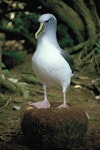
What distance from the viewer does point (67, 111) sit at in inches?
200

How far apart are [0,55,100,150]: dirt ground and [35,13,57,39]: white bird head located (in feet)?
4.38

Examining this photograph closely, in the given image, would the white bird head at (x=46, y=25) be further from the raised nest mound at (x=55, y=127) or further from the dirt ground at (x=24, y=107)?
the dirt ground at (x=24, y=107)

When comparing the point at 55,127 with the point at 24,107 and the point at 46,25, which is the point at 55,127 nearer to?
the point at 46,25

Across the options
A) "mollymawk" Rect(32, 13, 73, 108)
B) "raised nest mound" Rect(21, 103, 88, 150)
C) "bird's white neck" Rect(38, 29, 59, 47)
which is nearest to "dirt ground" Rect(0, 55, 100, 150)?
"raised nest mound" Rect(21, 103, 88, 150)

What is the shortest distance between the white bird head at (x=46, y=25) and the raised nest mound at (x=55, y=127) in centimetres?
87

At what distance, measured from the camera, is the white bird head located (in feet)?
16.5

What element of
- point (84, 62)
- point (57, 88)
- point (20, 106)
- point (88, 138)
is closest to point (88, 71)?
point (84, 62)

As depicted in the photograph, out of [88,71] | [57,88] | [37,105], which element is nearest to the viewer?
[37,105]

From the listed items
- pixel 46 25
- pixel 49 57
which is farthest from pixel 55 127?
pixel 46 25

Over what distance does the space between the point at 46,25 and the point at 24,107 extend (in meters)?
2.47

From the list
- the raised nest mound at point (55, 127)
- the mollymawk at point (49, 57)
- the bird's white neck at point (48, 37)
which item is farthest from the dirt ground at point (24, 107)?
the bird's white neck at point (48, 37)

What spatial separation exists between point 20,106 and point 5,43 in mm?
7005

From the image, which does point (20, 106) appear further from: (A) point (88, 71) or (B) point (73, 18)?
(B) point (73, 18)

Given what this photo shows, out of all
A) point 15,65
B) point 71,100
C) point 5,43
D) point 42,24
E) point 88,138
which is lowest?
point 5,43
